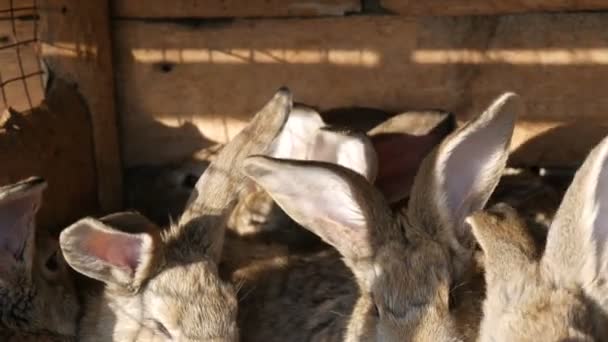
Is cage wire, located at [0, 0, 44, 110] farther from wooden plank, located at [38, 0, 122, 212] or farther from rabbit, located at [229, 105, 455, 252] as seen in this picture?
rabbit, located at [229, 105, 455, 252]

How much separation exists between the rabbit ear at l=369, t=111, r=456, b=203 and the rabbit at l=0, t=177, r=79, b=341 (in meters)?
0.99

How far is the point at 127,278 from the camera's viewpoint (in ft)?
7.36

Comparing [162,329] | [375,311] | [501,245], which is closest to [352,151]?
[375,311]

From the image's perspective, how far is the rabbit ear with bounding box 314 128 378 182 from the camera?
8.13ft

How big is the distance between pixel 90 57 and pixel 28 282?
0.88 m

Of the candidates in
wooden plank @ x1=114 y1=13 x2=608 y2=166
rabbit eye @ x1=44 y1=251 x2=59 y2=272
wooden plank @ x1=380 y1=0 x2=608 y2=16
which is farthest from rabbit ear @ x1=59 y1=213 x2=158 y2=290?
wooden plank @ x1=380 y1=0 x2=608 y2=16

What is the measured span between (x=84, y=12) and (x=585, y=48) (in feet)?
4.99

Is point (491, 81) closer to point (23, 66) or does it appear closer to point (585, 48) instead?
point (585, 48)

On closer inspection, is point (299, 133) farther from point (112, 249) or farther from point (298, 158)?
point (112, 249)

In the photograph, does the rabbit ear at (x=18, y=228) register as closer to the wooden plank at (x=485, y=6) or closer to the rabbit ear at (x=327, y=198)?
the rabbit ear at (x=327, y=198)

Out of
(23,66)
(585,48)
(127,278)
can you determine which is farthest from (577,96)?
(23,66)

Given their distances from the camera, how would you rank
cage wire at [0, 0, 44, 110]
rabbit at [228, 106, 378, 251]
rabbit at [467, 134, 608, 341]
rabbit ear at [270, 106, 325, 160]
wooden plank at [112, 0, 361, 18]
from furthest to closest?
cage wire at [0, 0, 44, 110]
wooden plank at [112, 0, 361, 18]
rabbit ear at [270, 106, 325, 160]
rabbit at [228, 106, 378, 251]
rabbit at [467, 134, 608, 341]

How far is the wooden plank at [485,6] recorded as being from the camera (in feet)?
9.02

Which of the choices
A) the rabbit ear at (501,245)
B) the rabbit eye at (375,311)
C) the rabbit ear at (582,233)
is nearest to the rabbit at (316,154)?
the rabbit eye at (375,311)
